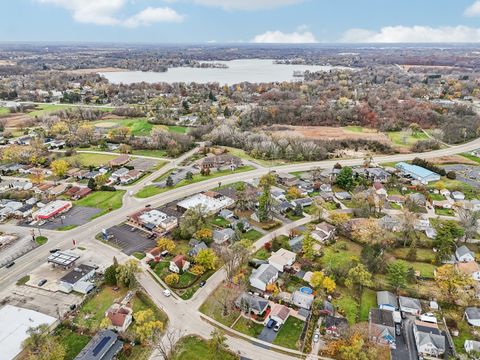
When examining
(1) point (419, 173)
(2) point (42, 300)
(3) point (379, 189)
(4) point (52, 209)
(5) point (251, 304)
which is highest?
(1) point (419, 173)

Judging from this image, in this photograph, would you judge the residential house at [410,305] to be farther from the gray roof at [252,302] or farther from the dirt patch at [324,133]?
the dirt patch at [324,133]

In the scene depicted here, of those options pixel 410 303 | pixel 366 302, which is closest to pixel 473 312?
pixel 410 303

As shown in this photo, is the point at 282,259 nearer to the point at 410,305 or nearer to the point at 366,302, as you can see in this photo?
the point at 366,302

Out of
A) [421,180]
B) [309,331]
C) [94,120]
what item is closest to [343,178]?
[421,180]

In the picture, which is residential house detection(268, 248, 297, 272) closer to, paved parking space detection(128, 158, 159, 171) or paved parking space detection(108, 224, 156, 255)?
paved parking space detection(108, 224, 156, 255)

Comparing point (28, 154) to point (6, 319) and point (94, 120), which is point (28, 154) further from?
point (6, 319)

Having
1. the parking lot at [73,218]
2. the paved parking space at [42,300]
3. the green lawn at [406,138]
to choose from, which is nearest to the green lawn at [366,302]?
the paved parking space at [42,300]

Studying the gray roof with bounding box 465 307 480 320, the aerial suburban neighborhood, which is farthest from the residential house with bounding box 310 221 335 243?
the gray roof with bounding box 465 307 480 320
